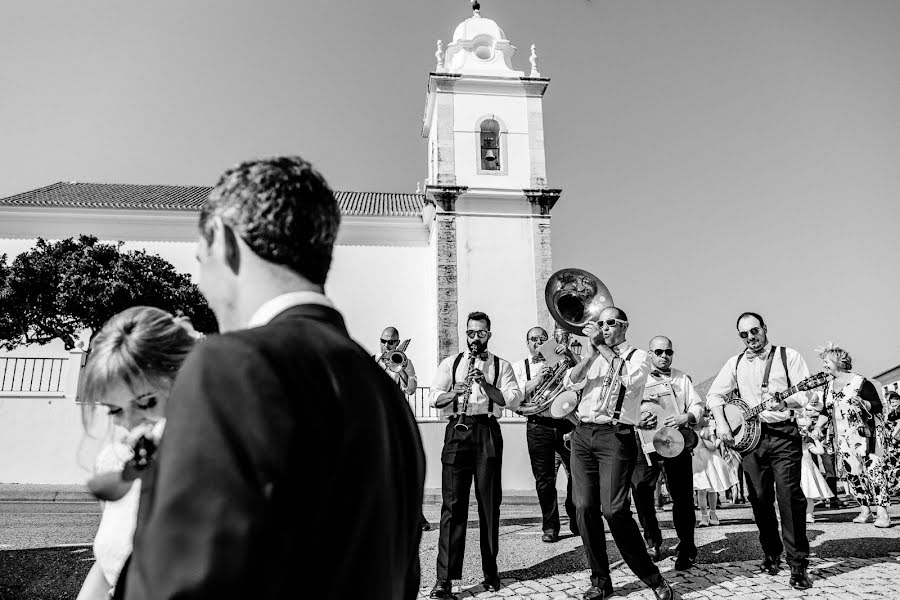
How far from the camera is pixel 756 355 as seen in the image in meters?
6.46

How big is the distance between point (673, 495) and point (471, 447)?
2386 millimetres

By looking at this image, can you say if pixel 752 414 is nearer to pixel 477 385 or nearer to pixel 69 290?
pixel 477 385

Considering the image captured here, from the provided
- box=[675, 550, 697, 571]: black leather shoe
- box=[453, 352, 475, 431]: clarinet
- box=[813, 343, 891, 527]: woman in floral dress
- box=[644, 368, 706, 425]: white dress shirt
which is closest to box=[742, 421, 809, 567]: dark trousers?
box=[675, 550, 697, 571]: black leather shoe

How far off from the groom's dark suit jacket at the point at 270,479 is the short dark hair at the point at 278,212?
219mm

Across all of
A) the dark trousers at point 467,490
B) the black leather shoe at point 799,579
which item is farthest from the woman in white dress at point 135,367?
the black leather shoe at point 799,579

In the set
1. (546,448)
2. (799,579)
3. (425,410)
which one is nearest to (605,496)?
(799,579)

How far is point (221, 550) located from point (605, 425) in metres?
4.84

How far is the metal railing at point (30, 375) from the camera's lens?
61.1ft

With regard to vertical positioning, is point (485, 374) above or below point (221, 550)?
above

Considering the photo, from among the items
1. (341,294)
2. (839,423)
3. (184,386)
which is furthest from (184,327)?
(341,294)

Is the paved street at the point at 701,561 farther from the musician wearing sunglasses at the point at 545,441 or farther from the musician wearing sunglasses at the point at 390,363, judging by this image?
the musician wearing sunglasses at the point at 390,363

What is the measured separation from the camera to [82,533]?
816 centimetres

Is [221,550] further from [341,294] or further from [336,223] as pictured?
[341,294]

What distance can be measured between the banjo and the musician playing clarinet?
6.89ft
